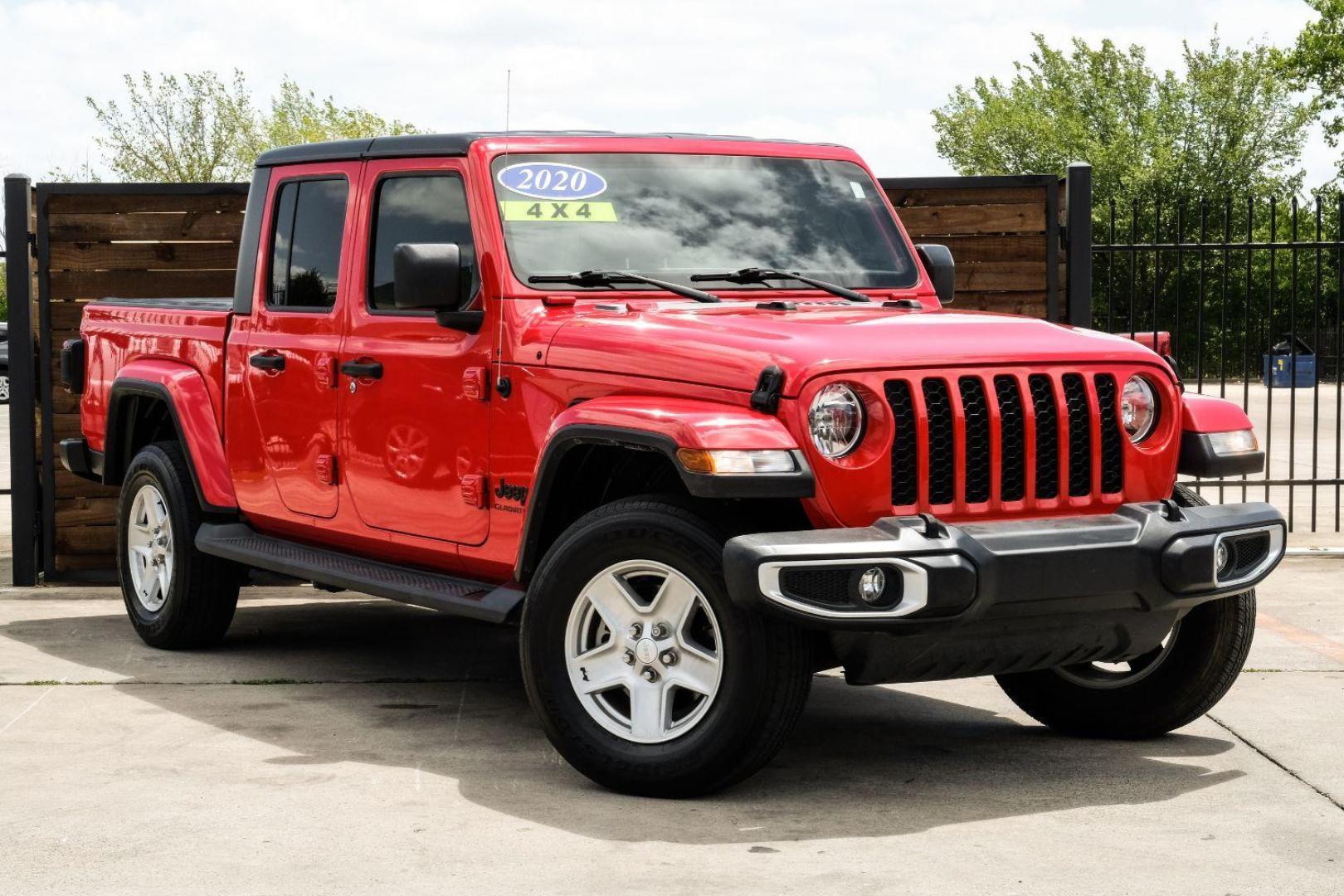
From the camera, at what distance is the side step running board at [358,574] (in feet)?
19.9

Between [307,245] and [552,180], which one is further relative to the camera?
[307,245]

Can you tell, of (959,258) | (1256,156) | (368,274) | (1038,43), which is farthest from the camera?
(1038,43)

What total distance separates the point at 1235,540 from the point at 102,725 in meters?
3.84

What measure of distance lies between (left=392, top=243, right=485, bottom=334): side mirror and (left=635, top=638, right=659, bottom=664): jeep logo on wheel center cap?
1412 millimetres

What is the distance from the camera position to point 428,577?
6566 millimetres

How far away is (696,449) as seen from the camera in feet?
16.6

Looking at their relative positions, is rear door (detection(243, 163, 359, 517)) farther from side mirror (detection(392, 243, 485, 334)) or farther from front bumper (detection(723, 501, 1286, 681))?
front bumper (detection(723, 501, 1286, 681))

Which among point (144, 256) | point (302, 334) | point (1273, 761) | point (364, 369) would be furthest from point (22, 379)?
point (1273, 761)

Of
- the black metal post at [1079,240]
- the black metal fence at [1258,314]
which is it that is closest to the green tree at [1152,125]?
the black metal fence at [1258,314]

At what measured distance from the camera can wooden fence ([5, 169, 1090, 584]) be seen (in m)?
10.0

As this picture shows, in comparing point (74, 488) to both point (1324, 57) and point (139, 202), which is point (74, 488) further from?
point (1324, 57)

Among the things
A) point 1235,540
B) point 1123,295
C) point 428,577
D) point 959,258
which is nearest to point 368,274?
point 428,577

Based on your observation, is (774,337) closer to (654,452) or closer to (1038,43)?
(654,452)

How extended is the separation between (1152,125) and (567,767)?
187 ft
